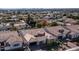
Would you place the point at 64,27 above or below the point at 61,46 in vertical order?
above

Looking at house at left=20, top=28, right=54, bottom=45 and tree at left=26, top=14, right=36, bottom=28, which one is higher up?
tree at left=26, top=14, right=36, bottom=28

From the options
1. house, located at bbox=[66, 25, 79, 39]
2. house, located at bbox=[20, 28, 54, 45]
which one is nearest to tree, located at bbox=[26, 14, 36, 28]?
house, located at bbox=[20, 28, 54, 45]

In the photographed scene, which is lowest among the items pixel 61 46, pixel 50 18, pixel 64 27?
pixel 61 46

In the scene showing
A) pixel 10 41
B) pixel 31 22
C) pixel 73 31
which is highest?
pixel 31 22

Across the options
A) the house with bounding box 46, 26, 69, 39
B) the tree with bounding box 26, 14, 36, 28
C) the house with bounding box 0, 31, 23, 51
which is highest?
the tree with bounding box 26, 14, 36, 28

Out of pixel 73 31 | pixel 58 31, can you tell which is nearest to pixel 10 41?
pixel 58 31

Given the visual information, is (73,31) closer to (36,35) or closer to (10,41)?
(36,35)

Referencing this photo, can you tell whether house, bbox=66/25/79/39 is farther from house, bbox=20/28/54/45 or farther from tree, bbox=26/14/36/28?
tree, bbox=26/14/36/28

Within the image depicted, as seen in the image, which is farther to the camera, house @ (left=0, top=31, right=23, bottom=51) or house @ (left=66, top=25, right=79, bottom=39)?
house @ (left=66, top=25, right=79, bottom=39)

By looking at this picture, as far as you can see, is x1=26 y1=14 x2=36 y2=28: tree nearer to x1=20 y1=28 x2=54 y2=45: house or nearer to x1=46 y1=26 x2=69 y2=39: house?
x1=20 y1=28 x2=54 y2=45: house
